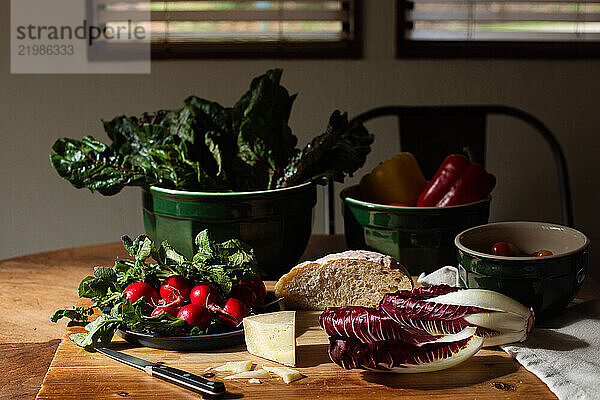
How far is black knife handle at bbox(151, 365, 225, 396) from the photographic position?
938 millimetres

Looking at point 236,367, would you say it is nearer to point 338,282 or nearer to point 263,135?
point 338,282

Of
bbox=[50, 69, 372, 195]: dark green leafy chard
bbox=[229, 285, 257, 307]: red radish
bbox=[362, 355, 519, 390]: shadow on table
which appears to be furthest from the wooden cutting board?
bbox=[50, 69, 372, 195]: dark green leafy chard

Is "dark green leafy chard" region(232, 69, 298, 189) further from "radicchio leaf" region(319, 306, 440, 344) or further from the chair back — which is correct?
the chair back

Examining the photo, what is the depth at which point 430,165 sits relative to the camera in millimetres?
2307

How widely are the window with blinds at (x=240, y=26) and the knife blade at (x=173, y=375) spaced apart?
186 cm

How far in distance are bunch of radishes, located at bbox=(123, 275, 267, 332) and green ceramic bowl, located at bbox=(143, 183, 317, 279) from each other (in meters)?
0.20

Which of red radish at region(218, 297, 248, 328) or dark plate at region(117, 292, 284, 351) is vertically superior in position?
red radish at region(218, 297, 248, 328)

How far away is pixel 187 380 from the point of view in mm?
958

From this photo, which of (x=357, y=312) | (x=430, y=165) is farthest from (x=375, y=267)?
(x=430, y=165)

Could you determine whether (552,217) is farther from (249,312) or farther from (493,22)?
(249,312)

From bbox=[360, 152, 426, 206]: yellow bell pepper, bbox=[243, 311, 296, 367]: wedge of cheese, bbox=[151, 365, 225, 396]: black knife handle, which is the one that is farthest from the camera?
bbox=[360, 152, 426, 206]: yellow bell pepper

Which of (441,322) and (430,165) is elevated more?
(430,165)

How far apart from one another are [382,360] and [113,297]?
0.45 m

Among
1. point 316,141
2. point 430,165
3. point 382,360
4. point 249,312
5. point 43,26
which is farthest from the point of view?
point 43,26
